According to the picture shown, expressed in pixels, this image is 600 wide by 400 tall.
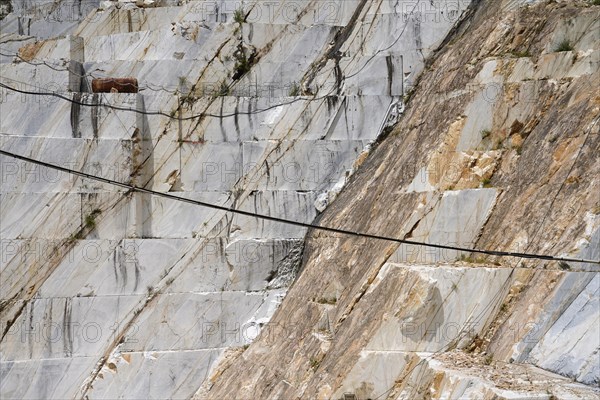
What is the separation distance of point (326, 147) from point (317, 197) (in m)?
0.73

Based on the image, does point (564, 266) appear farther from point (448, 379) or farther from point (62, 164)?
point (62, 164)

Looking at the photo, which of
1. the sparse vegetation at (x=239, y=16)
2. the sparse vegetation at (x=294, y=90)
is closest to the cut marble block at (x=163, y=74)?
the sparse vegetation at (x=239, y=16)

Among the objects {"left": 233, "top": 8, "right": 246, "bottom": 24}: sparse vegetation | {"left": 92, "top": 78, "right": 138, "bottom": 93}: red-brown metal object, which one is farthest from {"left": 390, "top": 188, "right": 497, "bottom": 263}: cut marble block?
{"left": 233, "top": 8, "right": 246, "bottom": 24}: sparse vegetation

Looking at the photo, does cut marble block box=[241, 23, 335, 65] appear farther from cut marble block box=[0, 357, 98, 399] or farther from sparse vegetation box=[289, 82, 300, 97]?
cut marble block box=[0, 357, 98, 399]

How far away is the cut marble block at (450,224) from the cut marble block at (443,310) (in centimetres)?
80

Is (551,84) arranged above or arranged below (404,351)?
above

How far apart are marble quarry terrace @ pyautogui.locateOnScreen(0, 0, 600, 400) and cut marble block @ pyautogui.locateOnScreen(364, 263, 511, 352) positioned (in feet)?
0.06

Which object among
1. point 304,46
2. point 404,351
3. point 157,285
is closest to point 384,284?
point 404,351

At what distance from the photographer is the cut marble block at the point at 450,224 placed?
33.6 feet

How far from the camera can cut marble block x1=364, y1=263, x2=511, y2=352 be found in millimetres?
9258

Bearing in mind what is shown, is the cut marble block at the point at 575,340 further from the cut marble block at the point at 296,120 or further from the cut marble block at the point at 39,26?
the cut marble block at the point at 39,26

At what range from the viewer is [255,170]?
44.0ft

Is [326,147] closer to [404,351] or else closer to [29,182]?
[29,182]

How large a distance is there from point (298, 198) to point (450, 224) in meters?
3.24
